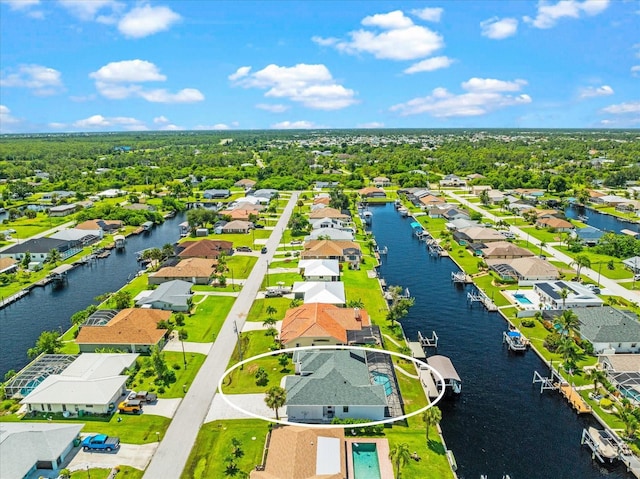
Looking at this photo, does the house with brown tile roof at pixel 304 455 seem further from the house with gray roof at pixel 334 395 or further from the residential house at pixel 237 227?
the residential house at pixel 237 227

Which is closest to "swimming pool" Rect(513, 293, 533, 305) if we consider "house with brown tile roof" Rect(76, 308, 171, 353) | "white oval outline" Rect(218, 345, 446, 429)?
"white oval outline" Rect(218, 345, 446, 429)

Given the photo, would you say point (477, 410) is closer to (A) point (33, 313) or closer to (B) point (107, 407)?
(B) point (107, 407)

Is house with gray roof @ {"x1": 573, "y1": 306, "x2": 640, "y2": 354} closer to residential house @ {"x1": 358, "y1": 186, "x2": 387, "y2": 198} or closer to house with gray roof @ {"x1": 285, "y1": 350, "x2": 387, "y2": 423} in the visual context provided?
house with gray roof @ {"x1": 285, "y1": 350, "x2": 387, "y2": 423}

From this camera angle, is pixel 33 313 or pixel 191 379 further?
pixel 33 313

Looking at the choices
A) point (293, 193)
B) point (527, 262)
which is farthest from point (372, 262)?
point (293, 193)

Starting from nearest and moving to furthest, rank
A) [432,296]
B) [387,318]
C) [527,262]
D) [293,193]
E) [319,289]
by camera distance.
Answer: [387,318] → [319,289] → [432,296] → [527,262] → [293,193]
